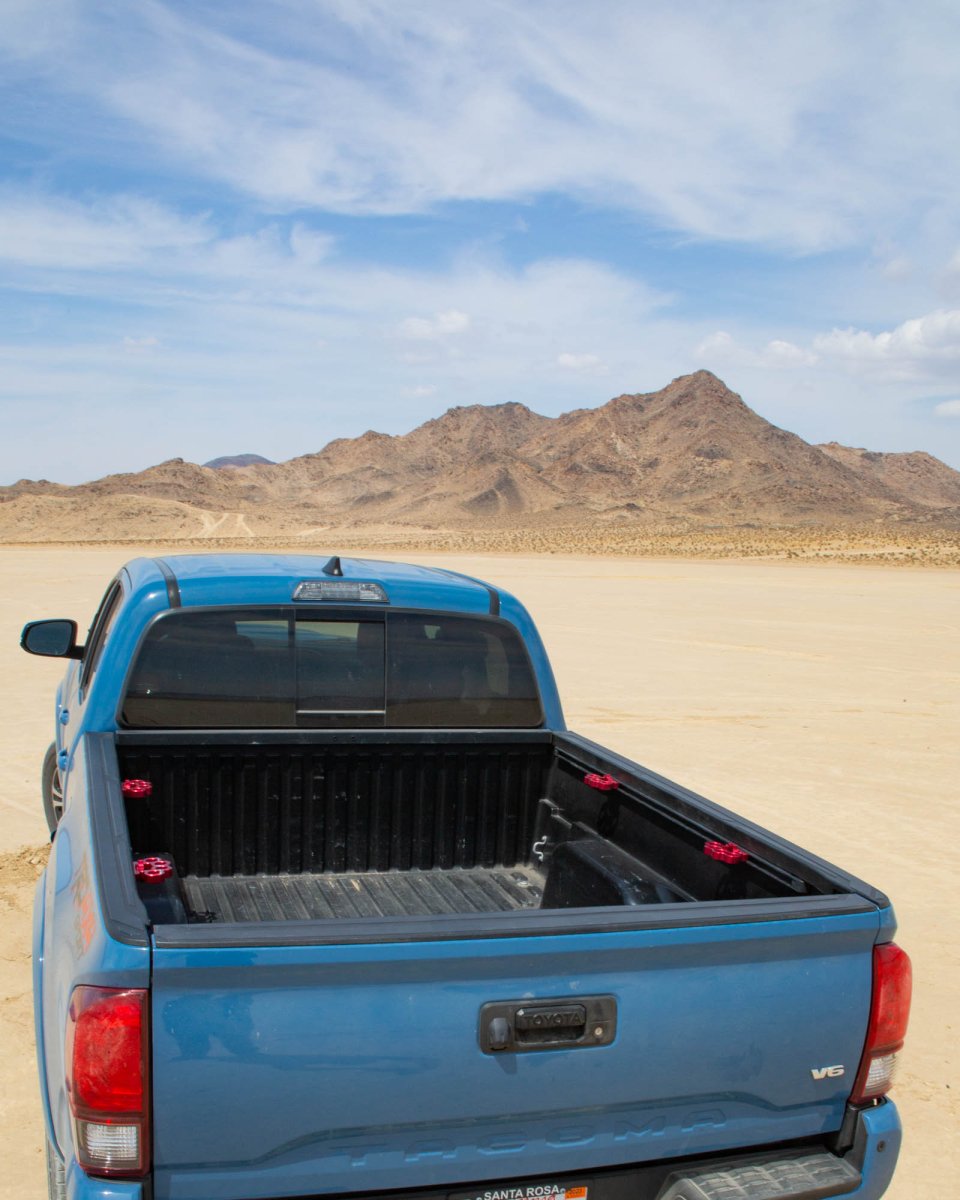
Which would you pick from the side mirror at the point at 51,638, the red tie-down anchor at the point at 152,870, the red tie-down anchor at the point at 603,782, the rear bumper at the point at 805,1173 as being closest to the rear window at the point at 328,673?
the red tie-down anchor at the point at 603,782

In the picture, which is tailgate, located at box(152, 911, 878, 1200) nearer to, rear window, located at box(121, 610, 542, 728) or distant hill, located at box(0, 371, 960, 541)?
rear window, located at box(121, 610, 542, 728)

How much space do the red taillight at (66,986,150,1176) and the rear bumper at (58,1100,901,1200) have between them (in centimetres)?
14

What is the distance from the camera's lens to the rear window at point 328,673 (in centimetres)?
398

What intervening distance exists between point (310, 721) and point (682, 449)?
144481 millimetres

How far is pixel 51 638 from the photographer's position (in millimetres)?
5035

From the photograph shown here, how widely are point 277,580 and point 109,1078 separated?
2267 millimetres

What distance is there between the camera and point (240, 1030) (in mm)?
2092

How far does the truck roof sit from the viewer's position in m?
4.08

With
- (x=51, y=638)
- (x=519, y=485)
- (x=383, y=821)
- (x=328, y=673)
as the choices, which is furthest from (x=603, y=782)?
(x=519, y=485)

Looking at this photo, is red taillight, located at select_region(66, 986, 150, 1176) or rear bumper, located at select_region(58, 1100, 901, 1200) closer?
red taillight, located at select_region(66, 986, 150, 1176)

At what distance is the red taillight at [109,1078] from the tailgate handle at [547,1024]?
2.05ft

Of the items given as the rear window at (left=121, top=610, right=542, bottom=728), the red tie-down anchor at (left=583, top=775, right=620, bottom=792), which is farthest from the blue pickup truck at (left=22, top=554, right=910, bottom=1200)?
the rear window at (left=121, top=610, right=542, bottom=728)

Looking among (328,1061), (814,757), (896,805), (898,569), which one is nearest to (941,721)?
(814,757)

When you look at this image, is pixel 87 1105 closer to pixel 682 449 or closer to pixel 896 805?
pixel 896 805
